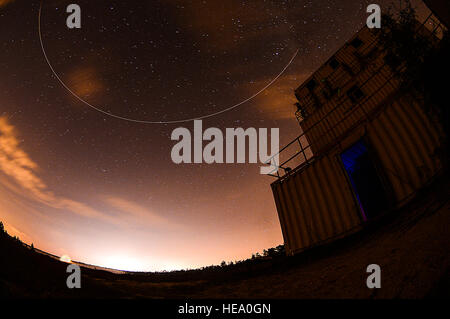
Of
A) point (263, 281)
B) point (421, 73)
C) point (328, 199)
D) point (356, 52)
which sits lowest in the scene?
point (263, 281)

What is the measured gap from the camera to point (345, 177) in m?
7.57

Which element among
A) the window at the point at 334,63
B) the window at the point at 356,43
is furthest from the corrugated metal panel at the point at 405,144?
the window at the point at 356,43

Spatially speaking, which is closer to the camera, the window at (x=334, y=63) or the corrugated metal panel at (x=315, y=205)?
the corrugated metal panel at (x=315, y=205)

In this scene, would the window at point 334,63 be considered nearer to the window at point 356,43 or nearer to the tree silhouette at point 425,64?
the window at point 356,43

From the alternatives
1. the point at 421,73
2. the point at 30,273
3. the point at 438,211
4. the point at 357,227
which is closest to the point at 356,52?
the point at 421,73

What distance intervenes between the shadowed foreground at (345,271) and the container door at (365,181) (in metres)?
3.06

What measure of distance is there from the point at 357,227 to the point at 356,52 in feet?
43.2


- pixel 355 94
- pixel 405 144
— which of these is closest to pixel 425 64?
pixel 405 144

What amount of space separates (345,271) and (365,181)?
21.2 ft

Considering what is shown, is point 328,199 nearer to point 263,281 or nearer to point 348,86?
point 263,281

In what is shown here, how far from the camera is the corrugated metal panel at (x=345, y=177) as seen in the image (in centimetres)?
594

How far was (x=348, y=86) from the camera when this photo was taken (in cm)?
1301

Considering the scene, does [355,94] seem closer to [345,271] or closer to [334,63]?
[334,63]
